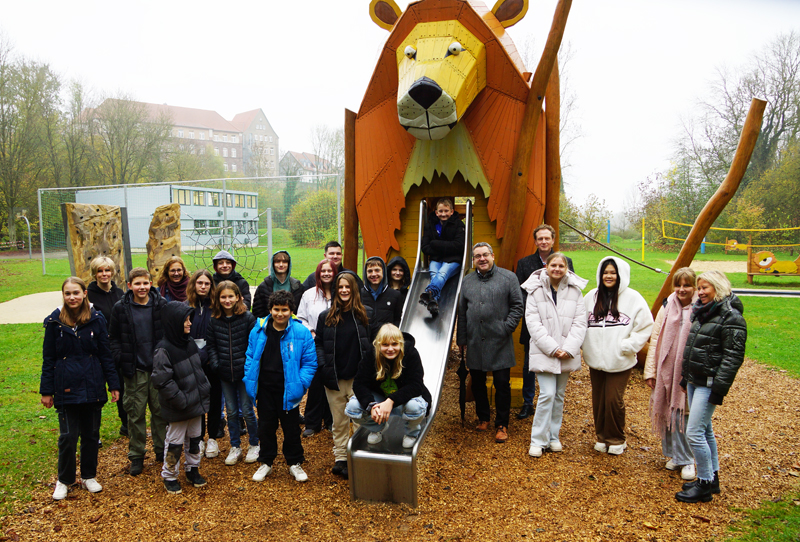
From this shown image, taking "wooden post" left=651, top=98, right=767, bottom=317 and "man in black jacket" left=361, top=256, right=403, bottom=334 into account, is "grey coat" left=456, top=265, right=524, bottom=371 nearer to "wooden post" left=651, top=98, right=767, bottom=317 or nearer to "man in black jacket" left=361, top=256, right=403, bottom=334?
"man in black jacket" left=361, top=256, right=403, bottom=334

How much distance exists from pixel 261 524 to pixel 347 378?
108 centimetres

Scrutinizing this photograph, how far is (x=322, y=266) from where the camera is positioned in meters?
4.39

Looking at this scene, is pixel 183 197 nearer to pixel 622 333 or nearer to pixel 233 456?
pixel 233 456

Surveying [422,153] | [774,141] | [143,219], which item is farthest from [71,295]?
[774,141]

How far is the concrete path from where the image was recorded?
9.45 m

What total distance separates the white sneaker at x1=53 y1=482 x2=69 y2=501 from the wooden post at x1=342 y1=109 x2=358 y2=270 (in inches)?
131

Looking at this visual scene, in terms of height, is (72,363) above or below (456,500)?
above

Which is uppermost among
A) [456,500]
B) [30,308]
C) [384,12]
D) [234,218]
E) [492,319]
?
[384,12]

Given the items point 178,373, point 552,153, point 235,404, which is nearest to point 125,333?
point 178,373

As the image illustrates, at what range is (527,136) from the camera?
4.87m

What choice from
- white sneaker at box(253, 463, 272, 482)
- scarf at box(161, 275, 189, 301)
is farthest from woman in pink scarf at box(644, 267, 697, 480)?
scarf at box(161, 275, 189, 301)

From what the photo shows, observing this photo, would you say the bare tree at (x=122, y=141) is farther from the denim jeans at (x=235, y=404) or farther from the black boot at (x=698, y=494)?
the black boot at (x=698, y=494)

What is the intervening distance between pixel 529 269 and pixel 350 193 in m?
2.27

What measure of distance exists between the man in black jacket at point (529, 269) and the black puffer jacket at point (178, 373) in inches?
102
